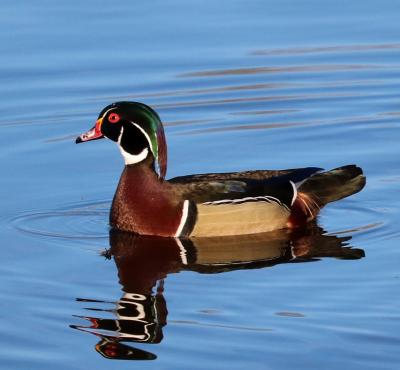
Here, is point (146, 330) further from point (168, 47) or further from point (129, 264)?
point (168, 47)

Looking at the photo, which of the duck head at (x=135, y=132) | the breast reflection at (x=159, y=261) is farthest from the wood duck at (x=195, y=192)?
the breast reflection at (x=159, y=261)

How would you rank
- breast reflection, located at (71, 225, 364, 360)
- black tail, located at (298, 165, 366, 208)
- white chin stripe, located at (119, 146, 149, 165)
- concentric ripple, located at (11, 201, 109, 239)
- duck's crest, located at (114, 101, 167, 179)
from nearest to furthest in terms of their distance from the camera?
breast reflection, located at (71, 225, 364, 360) → concentric ripple, located at (11, 201, 109, 239) → duck's crest, located at (114, 101, 167, 179) → white chin stripe, located at (119, 146, 149, 165) → black tail, located at (298, 165, 366, 208)

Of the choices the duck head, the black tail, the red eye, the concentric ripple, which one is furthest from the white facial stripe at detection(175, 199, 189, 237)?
the black tail

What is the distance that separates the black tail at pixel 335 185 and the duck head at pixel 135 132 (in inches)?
57.4

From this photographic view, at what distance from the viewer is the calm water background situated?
10.1 metres

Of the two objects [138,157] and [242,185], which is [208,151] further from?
[242,185]

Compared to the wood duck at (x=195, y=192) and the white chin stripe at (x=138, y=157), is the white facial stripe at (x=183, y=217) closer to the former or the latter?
the wood duck at (x=195, y=192)

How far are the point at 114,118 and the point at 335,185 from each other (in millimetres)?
2259

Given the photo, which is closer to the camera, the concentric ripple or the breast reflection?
the breast reflection

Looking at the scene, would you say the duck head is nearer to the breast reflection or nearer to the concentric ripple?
the concentric ripple

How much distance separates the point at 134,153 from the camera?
13.6 metres

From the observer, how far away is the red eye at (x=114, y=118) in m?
13.5

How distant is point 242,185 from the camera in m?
13.4

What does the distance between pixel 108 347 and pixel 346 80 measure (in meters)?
8.55
